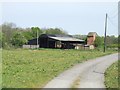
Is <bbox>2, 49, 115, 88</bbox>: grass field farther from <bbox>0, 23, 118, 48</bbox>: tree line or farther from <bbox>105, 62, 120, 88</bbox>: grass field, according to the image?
<bbox>0, 23, 118, 48</bbox>: tree line

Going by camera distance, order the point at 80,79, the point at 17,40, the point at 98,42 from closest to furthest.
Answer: the point at 80,79, the point at 17,40, the point at 98,42

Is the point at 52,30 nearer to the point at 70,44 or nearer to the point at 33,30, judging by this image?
the point at 33,30

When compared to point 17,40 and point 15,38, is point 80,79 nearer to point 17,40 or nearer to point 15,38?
point 17,40

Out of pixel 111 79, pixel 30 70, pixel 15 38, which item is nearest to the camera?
pixel 111 79

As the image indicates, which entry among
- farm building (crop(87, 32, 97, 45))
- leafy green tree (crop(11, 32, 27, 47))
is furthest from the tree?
leafy green tree (crop(11, 32, 27, 47))

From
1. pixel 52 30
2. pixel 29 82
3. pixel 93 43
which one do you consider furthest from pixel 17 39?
pixel 29 82

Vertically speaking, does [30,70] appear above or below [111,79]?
above

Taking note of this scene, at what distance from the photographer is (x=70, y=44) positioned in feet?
282

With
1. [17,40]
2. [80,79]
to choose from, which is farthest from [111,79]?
[17,40]

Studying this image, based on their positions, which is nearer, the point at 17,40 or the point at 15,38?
the point at 17,40

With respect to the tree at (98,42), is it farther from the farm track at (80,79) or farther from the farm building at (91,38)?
the farm track at (80,79)

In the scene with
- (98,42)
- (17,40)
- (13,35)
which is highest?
(13,35)

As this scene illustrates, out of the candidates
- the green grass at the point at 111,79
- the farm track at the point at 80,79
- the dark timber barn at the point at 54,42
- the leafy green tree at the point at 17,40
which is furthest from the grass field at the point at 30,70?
the dark timber barn at the point at 54,42

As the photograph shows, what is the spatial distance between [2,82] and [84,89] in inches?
153
